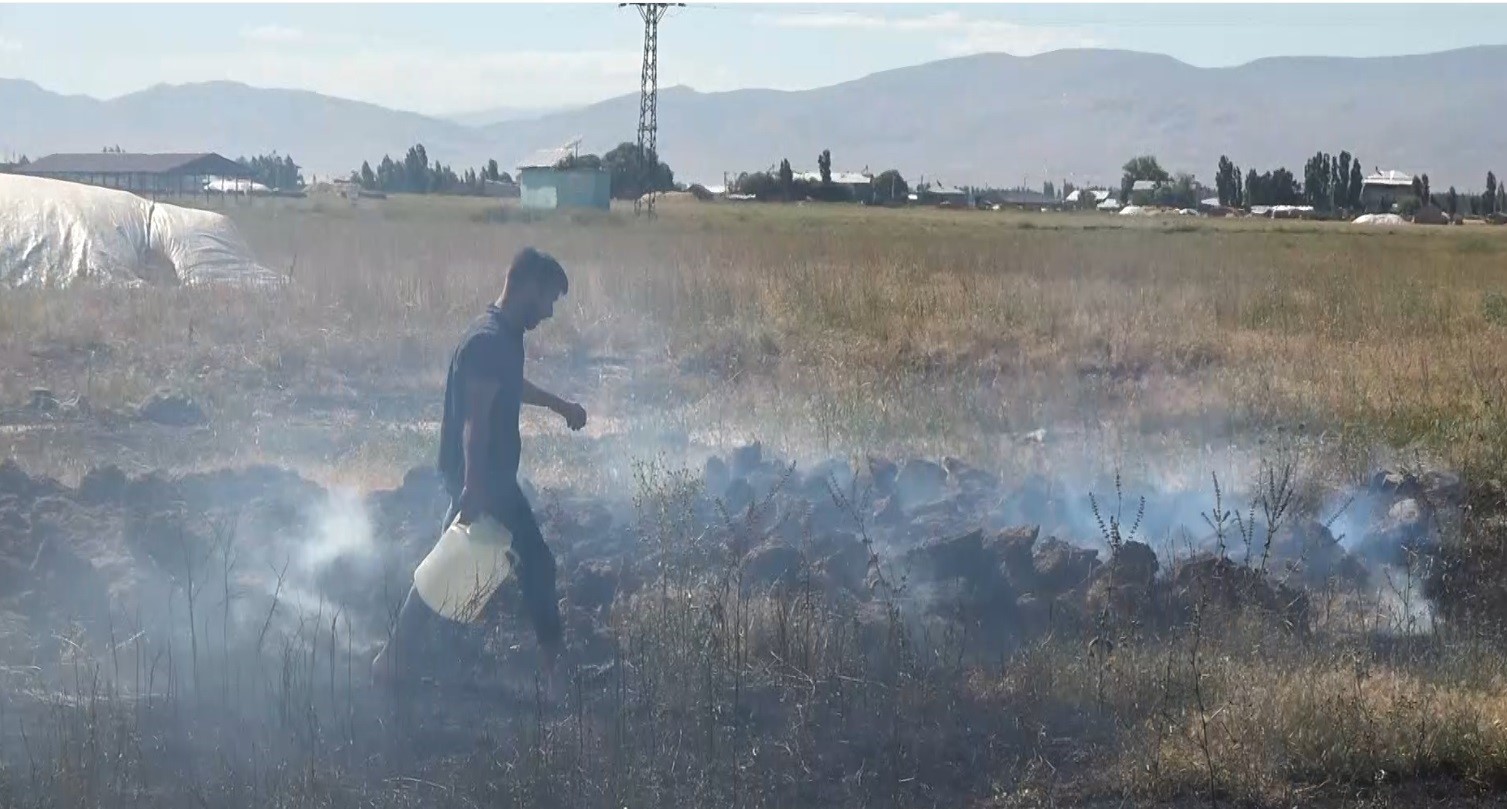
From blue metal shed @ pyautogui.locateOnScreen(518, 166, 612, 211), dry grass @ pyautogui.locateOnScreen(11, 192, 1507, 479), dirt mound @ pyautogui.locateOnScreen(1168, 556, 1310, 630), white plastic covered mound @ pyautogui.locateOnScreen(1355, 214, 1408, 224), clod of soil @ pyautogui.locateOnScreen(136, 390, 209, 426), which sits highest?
blue metal shed @ pyautogui.locateOnScreen(518, 166, 612, 211)

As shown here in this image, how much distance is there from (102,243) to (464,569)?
12103 millimetres

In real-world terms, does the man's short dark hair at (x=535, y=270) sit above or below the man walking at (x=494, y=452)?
above

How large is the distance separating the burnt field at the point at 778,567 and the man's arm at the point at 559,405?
0.80 meters

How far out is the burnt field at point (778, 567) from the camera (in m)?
5.00

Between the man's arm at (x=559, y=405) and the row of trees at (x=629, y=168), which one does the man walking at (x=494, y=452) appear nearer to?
the man's arm at (x=559, y=405)

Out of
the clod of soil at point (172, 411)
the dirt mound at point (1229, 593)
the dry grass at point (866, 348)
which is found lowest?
the dirt mound at point (1229, 593)

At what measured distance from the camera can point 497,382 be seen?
17.6 ft

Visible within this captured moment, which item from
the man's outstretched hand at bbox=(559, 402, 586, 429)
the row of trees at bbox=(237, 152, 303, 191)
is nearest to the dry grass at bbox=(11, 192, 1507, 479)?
the man's outstretched hand at bbox=(559, 402, 586, 429)

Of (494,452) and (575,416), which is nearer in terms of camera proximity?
(494,452)

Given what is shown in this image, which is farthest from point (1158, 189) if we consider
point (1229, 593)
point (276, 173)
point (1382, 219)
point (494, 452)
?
point (494, 452)

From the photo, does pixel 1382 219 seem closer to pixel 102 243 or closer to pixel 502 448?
pixel 102 243

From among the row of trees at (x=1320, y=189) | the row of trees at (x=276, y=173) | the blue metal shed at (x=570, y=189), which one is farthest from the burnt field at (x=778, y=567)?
the row of trees at (x=1320, y=189)

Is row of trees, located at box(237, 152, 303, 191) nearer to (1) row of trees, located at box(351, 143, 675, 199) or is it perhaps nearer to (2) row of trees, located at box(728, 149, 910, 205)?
(1) row of trees, located at box(351, 143, 675, 199)

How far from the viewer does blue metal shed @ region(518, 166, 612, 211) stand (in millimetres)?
50500
